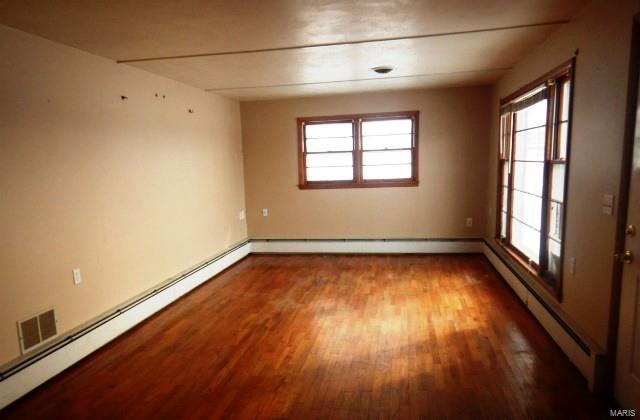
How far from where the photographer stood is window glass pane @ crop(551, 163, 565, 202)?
307cm

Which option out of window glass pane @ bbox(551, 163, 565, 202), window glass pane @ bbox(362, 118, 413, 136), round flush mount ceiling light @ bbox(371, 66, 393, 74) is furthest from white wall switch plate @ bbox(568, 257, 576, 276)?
window glass pane @ bbox(362, 118, 413, 136)

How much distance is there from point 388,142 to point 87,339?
437 cm

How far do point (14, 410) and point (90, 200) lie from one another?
58.7 inches

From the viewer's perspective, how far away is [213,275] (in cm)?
508

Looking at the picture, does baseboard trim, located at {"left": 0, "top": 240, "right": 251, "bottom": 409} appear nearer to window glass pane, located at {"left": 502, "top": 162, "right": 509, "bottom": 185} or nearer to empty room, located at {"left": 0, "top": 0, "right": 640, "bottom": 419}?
empty room, located at {"left": 0, "top": 0, "right": 640, "bottom": 419}

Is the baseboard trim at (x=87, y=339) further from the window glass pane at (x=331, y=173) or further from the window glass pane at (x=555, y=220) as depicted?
the window glass pane at (x=555, y=220)

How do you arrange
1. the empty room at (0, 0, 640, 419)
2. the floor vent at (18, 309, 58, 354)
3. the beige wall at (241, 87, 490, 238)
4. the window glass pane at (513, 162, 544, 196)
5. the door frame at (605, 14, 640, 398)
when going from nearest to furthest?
the door frame at (605, 14, 640, 398) → the empty room at (0, 0, 640, 419) → the floor vent at (18, 309, 58, 354) → the window glass pane at (513, 162, 544, 196) → the beige wall at (241, 87, 490, 238)

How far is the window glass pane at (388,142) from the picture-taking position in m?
5.75

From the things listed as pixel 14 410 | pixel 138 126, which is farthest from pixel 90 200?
pixel 14 410

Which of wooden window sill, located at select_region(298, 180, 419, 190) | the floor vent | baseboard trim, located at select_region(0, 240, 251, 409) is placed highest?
wooden window sill, located at select_region(298, 180, 419, 190)

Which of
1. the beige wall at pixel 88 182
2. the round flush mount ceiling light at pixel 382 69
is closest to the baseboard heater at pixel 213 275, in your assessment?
the beige wall at pixel 88 182

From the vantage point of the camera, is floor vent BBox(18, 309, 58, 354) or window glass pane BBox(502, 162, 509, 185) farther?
window glass pane BBox(502, 162, 509, 185)

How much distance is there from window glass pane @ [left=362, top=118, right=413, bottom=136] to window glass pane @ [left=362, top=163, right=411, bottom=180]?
49 centimetres

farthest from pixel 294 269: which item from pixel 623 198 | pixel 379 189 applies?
pixel 623 198
